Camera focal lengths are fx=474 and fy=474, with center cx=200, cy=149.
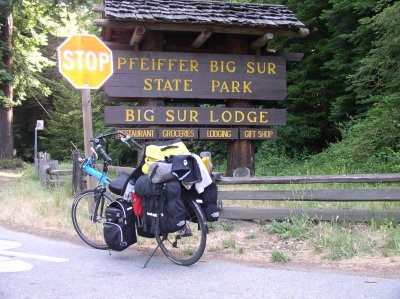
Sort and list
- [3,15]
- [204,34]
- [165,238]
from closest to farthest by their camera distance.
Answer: [165,238] → [204,34] → [3,15]

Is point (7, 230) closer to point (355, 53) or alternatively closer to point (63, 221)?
point (63, 221)

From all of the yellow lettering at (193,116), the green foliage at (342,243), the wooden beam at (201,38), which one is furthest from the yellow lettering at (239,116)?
the green foliage at (342,243)

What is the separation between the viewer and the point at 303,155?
1616 cm

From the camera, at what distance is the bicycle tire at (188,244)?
206 inches

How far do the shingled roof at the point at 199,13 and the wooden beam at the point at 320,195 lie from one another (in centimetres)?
381

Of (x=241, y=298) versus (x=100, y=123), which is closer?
(x=241, y=298)

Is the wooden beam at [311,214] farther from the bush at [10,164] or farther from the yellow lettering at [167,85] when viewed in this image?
the bush at [10,164]

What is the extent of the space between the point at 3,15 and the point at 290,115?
631 inches

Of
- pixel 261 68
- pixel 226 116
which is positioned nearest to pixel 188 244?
pixel 226 116

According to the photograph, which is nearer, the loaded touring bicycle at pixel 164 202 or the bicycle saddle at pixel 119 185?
the loaded touring bicycle at pixel 164 202

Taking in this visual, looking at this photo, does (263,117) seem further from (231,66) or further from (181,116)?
(181,116)

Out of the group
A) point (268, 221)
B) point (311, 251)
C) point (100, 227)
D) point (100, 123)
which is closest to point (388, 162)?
point (268, 221)

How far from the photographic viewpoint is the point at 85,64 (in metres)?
7.70

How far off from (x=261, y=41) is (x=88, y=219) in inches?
213
